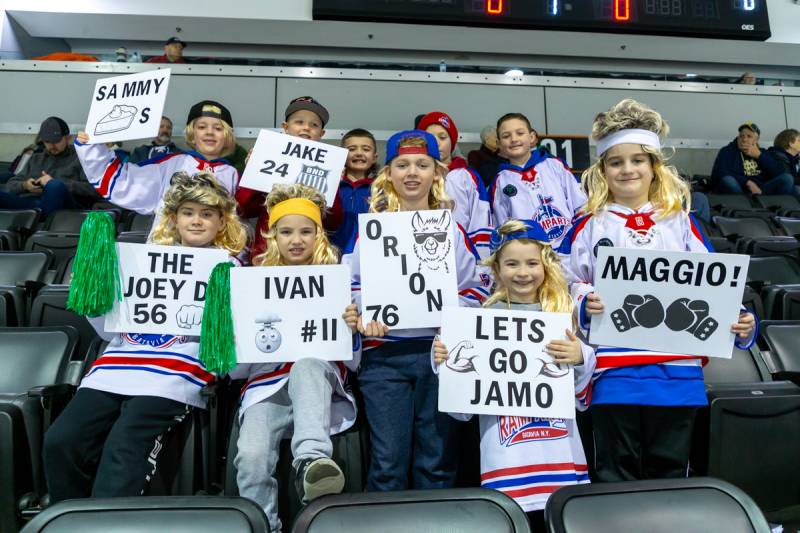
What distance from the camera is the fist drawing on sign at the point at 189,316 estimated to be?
7.45ft

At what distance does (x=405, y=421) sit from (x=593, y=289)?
0.78 m

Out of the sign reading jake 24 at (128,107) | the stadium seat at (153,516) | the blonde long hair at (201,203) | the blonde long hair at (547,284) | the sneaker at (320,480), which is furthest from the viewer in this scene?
the sign reading jake 24 at (128,107)

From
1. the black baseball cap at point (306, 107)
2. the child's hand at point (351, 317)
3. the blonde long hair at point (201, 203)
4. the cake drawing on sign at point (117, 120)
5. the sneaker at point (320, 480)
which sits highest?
the black baseball cap at point (306, 107)

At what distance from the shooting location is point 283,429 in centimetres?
208

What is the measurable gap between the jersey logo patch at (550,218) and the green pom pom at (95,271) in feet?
7.38

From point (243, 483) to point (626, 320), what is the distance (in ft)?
4.32

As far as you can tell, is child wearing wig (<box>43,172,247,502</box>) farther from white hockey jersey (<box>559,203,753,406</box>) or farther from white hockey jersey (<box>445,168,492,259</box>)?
white hockey jersey (<box>445,168,492,259</box>)

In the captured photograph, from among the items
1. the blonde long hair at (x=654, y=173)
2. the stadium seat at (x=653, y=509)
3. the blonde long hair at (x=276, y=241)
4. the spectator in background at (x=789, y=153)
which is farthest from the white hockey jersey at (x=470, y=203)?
the spectator in background at (x=789, y=153)

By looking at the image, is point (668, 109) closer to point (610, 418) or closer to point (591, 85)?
point (591, 85)

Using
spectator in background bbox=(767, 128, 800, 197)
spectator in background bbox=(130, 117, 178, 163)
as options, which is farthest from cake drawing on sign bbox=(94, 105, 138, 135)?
spectator in background bbox=(767, 128, 800, 197)

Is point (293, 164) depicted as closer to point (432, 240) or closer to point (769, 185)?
point (432, 240)

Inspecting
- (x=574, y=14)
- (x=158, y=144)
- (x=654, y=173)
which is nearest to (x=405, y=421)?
(x=654, y=173)

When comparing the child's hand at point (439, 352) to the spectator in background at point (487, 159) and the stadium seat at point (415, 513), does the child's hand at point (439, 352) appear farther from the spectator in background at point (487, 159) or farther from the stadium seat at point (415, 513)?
the spectator in background at point (487, 159)

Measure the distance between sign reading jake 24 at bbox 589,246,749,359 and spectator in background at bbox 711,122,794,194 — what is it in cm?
508
